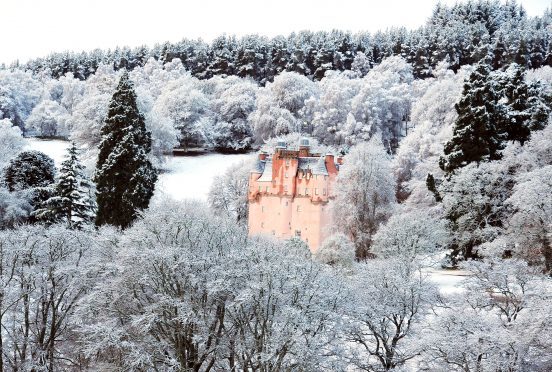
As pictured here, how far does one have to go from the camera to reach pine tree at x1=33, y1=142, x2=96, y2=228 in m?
42.2

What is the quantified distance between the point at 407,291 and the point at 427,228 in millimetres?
11362

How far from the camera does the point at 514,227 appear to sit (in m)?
32.9

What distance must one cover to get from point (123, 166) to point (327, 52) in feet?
220

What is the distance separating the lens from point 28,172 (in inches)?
1987

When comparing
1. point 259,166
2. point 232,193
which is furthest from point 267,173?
point 232,193

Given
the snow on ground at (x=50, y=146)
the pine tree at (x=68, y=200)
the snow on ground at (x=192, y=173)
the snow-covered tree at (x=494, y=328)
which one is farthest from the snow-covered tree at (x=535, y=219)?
the snow on ground at (x=50, y=146)

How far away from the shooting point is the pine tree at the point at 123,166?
3859 cm

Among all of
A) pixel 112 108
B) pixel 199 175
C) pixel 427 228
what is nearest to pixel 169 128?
pixel 199 175

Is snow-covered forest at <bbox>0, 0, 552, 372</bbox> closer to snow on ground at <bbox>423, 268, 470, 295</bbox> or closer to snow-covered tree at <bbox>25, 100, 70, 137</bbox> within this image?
→ snow on ground at <bbox>423, 268, 470, 295</bbox>

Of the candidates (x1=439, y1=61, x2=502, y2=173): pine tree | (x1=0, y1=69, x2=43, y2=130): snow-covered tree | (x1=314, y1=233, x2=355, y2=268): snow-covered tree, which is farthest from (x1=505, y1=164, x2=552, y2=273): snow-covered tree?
(x1=0, y1=69, x2=43, y2=130): snow-covered tree

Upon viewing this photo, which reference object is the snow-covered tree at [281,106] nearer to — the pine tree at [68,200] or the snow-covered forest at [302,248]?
the snow-covered forest at [302,248]

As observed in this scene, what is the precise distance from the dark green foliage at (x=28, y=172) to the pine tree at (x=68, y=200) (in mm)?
7205

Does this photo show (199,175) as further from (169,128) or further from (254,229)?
(254,229)

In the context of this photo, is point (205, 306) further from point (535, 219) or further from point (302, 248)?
point (535, 219)
